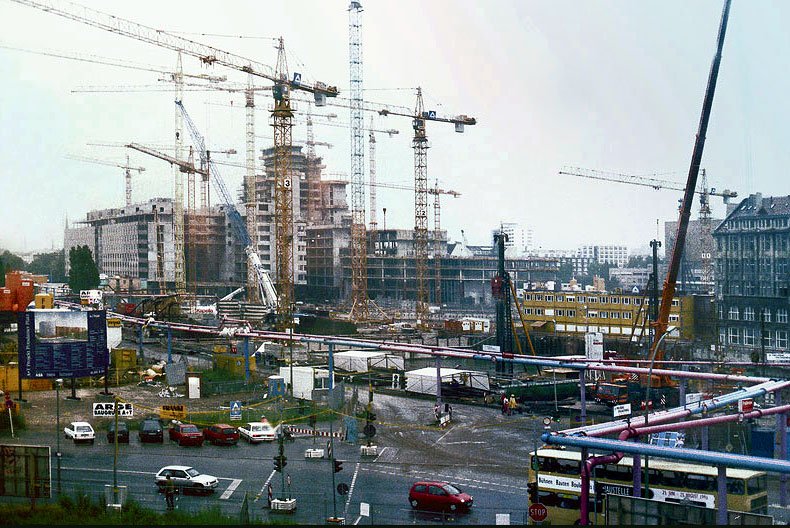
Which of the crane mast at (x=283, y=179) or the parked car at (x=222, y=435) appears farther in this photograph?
the crane mast at (x=283, y=179)

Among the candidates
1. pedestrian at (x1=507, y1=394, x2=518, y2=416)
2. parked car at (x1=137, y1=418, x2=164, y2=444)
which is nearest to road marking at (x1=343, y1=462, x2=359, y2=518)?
parked car at (x1=137, y1=418, x2=164, y2=444)

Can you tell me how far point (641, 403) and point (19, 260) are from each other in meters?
12.1

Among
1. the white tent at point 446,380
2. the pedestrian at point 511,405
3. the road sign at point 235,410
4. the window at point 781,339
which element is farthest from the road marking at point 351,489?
the window at point 781,339

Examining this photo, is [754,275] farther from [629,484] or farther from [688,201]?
[629,484]

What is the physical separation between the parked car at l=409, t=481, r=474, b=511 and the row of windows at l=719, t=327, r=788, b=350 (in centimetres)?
1175

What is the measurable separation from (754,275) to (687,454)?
13603 millimetres

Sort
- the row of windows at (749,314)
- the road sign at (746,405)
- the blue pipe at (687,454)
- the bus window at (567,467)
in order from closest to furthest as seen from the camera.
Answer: the blue pipe at (687,454)
the bus window at (567,467)
the road sign at (746,405)
the row of windows at (749,314)

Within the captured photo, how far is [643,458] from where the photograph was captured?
6.00m

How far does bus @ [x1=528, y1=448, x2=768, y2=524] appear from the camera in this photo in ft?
18.3

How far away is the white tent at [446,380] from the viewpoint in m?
11.9

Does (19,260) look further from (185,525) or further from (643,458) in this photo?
(643,458)

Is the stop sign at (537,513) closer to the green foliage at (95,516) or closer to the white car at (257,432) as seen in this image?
the green foliage at (95,516)

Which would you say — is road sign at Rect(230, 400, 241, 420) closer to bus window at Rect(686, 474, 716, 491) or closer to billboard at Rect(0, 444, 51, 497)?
billboard at Rect(0, 444, 51, 497)

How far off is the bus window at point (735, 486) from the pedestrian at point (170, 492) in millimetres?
3907
